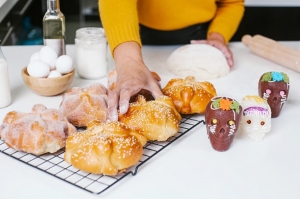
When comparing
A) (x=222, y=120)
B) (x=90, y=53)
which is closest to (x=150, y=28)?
(x=90, y=53)

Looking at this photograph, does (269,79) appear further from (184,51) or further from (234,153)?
(184,51)

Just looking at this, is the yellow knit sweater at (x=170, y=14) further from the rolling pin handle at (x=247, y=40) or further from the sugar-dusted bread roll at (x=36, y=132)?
the sugar-dusted bread roll at (x=36, y=132)

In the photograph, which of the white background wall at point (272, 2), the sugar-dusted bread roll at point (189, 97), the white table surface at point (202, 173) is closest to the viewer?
the white table surface at point (202, 173)

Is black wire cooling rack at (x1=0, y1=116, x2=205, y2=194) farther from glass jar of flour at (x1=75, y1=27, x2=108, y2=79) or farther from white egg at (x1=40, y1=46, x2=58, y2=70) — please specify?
glass jar of flour at (x1=75, y1=27, x2=108, y2=79)

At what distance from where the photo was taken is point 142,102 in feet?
3.20

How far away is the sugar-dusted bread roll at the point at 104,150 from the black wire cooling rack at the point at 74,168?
0.02m

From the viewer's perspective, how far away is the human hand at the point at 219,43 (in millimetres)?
1430

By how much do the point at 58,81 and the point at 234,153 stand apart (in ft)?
1.66

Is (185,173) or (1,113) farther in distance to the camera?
(1,113)

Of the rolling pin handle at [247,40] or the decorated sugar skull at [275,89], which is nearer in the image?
the decorated sugar skull at [275,89]

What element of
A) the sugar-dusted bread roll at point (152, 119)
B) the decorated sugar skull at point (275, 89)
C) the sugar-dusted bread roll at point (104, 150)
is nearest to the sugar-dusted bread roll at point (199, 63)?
the decorated sugar skull at point (275, 89)

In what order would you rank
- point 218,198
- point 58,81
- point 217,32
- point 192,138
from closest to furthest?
point 218,198 < point 192,138 < point 58,81 < point 217,32

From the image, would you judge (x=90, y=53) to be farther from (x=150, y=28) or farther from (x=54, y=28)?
(x=150, y=28)

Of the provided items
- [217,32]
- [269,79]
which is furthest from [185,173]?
[217,32]
